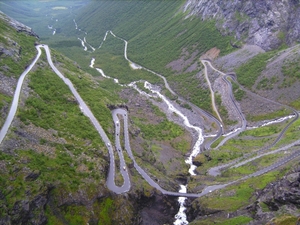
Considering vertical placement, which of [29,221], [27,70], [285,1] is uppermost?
[285,1]

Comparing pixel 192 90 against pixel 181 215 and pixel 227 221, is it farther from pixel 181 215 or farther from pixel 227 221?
pixel 227 221

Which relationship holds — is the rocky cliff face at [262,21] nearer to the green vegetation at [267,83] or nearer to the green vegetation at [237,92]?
the green vegetation at [267,83]

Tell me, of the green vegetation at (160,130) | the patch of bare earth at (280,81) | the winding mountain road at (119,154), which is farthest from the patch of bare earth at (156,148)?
the patch of bare earth at (280,81)

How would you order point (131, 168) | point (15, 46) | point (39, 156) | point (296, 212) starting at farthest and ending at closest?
point (15, 46)
point (131, 168)
point (39, 156)
point (296, 212)

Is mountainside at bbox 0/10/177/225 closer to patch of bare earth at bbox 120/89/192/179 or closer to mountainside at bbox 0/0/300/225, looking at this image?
mountainside at bbox 0/0/300/225

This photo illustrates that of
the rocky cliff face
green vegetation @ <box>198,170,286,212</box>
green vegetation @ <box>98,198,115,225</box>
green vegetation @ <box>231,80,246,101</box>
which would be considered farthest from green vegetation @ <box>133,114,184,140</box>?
the rocky cliff face

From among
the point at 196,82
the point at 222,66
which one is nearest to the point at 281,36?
the point at 222,66

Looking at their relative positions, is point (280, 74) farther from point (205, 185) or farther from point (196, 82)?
point (205, 185)

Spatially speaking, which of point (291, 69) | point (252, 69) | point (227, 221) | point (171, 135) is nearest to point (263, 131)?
point (171, 135)

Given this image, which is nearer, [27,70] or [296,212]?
[296,212]
